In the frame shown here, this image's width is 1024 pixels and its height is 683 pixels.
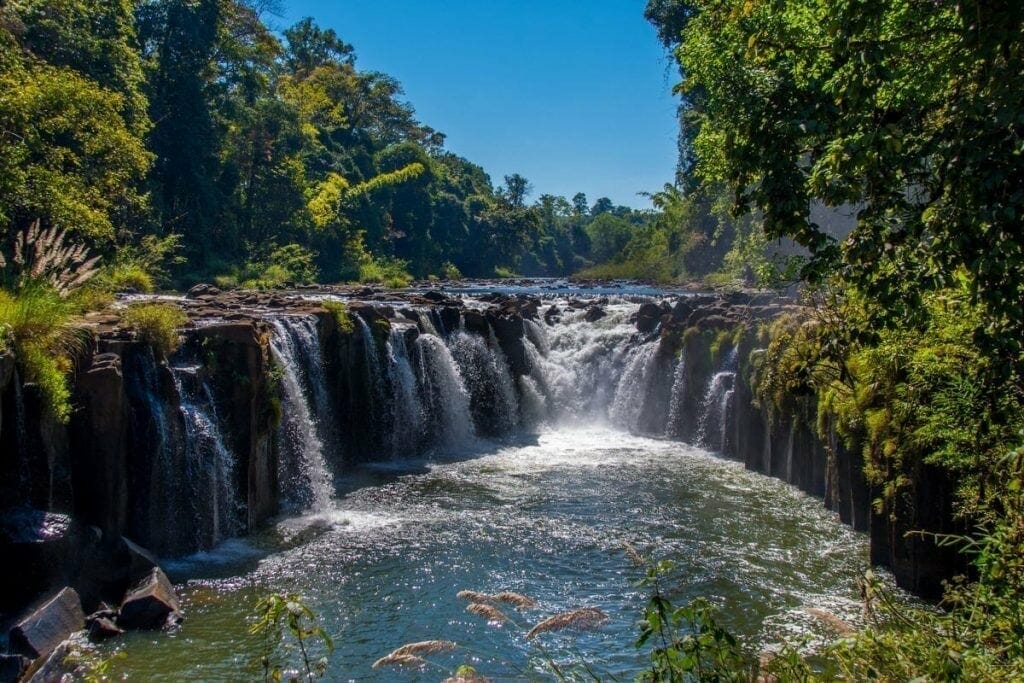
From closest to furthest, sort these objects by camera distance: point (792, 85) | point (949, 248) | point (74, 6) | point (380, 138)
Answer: point (949, 248) < point (792, 85) < point (74, 6) < point (380, 138)

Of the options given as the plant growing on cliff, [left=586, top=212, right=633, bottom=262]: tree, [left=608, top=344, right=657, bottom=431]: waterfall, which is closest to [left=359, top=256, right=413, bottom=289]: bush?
[left=608, top=344, right=657, bottom=431]: waterfall

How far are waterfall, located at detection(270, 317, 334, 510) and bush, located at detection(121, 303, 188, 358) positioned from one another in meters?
2.83

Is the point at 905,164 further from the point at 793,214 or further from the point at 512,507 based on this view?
the point at 512,507

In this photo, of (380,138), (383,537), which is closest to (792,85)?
(383,537)

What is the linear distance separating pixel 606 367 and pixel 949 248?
18.4 meters

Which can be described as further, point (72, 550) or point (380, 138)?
point (380, 138)

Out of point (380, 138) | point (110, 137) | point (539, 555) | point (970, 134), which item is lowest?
point (539, 555)

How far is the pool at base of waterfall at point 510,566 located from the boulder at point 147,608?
9.4 inches

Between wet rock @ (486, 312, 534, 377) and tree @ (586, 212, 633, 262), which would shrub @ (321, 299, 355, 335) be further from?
tree @ (586, 212, 633, 262)

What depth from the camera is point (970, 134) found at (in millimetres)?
4629

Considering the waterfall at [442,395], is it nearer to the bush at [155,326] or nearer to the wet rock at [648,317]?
the wet rock at [648,317]

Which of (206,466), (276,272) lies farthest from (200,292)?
(276,272)

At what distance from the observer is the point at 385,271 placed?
48.9 meters

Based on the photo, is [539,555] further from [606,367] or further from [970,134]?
[606,367]
